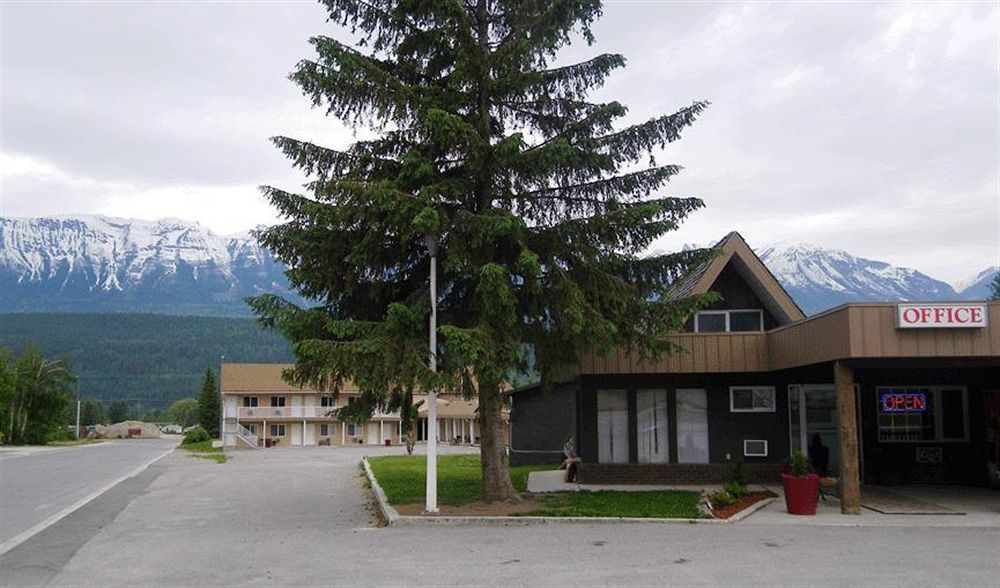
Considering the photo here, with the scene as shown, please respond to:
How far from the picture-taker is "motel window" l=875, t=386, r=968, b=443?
21.6 metres

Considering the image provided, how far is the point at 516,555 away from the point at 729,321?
12.9m

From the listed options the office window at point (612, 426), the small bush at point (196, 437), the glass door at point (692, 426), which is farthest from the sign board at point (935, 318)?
the small bush at point (196, 437)

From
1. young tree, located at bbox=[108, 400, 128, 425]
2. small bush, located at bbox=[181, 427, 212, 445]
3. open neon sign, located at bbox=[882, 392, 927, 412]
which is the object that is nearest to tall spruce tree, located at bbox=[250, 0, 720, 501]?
open neon sign, located at bbox=[882, 392, 927, 412]

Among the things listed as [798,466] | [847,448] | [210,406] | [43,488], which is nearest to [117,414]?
[210,406]

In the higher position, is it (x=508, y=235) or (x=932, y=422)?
(x=508, y=235)

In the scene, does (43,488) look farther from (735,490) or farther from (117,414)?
(117,414)

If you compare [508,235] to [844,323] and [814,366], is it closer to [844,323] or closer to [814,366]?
[844,323]

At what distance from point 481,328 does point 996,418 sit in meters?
12.2

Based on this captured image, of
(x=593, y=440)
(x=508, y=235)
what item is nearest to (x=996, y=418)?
(x=593, y=440)

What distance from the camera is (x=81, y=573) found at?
11961 mm

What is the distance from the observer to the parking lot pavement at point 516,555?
11.0 metres

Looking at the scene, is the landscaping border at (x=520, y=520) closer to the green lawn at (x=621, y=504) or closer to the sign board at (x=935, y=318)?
the green lawn at (x=621, y=504)

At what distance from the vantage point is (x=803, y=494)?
16.3 metres

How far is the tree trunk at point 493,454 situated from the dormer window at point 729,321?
7888 millimetres
